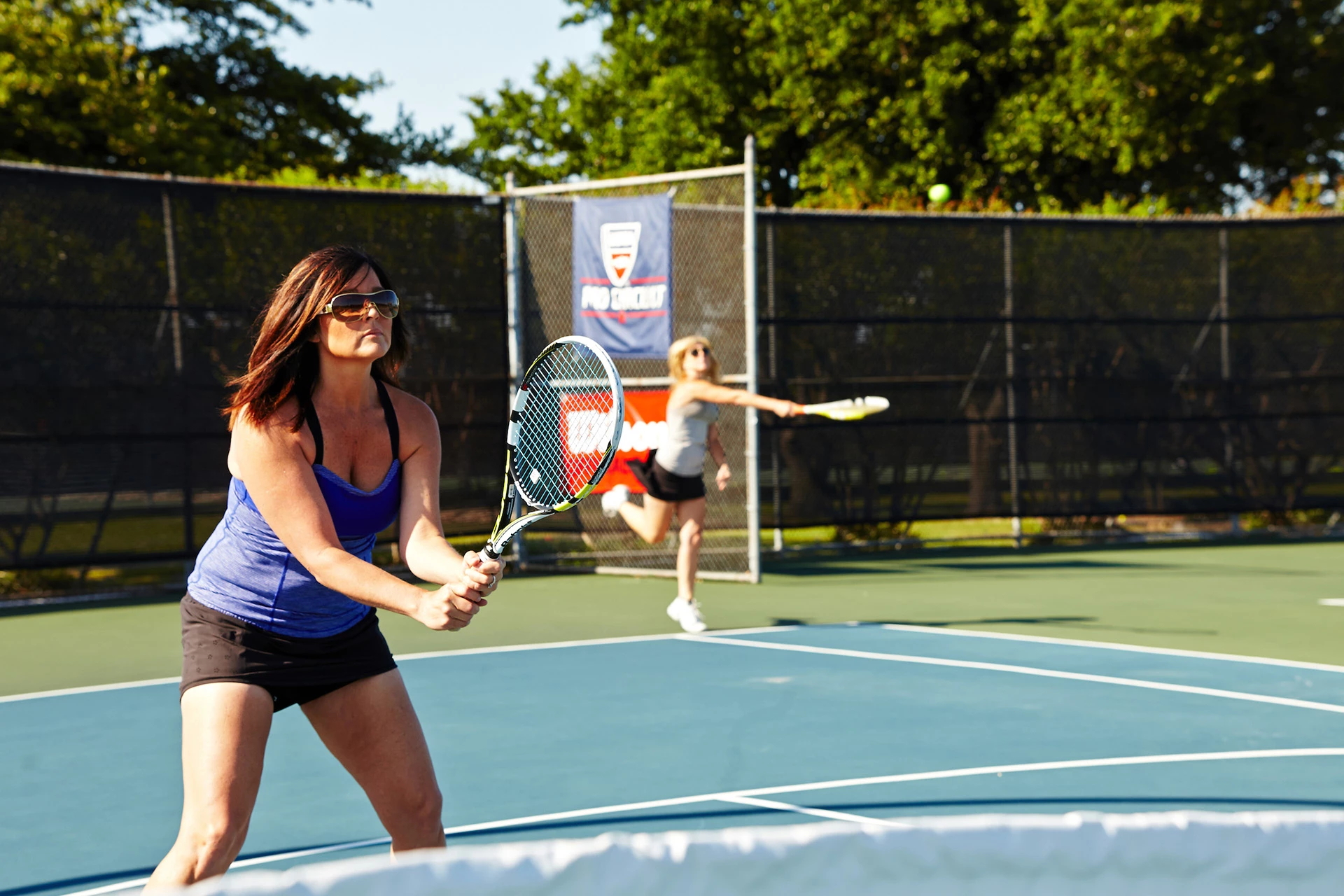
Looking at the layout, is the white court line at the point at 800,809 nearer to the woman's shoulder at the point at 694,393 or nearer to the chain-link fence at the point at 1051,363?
the woman's shoulder at the point at 694,393

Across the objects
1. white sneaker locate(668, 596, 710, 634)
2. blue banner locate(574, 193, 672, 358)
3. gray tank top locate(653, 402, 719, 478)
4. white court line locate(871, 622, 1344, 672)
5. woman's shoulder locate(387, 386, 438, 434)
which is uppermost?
blue banner locate(574, 193, 672, 358)

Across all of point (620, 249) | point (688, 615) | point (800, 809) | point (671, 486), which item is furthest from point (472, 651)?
point (620, 249)

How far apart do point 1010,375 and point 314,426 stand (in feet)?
34.7

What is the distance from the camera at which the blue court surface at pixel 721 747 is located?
4.60 metres

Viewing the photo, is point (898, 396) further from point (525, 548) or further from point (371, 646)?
point (371, 646)

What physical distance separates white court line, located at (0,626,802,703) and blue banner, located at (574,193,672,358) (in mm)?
2866

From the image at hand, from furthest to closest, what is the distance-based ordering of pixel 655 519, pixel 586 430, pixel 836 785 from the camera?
pixel 655 519, pixel 836 785, pixel 586 430

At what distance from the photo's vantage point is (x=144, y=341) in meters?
9.84

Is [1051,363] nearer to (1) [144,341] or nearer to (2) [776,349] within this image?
(2) [776,349]

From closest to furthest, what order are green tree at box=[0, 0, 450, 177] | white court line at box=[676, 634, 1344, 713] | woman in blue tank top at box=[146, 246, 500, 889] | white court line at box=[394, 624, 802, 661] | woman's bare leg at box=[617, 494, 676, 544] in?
woman in blue tank top at box=[146, 246, 500, 889]
white court line at box=[676, 634, 1344, 713]
white court line at box=[394, 624, 802, 661]
woman's bare leg at box=[617, 494, 676, 544]
green tree at box=[0, 0, 450, 177]

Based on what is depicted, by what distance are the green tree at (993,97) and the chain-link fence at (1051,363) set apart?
230 inches

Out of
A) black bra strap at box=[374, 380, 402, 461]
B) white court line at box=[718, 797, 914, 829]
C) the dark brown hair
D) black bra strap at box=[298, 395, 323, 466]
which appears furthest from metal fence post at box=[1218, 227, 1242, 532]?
black bra strap at box=[298, 395, 323, 466]

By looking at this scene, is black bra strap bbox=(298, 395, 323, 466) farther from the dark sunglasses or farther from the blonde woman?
the blonde woman

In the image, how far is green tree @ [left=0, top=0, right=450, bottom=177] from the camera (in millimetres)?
16828
